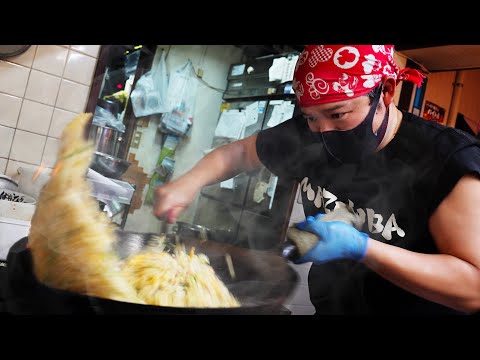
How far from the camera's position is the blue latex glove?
2.53ft

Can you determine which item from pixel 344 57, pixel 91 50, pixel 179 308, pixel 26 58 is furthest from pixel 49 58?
pixel 344 57

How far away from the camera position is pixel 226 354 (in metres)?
0.55

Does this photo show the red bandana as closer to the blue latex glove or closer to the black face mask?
the black face mask

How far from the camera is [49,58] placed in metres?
0.59

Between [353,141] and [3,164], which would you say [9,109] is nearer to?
[3,164]

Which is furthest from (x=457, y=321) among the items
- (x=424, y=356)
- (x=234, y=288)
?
(x=234, y=288)

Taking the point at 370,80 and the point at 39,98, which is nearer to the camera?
the point at 39,98

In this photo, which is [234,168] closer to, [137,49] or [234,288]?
[234,288]

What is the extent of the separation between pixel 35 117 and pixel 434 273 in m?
0.81

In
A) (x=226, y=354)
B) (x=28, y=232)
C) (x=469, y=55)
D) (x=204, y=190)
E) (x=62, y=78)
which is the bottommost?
(x=226, y=354)

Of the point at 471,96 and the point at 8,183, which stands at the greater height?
the point at 471,96

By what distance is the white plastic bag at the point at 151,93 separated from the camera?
0.48 meters

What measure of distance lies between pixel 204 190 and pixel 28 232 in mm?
351
